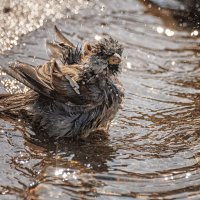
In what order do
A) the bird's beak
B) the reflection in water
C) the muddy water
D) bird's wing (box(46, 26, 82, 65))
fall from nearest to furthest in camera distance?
the muddy water
the bird's beak
bird's wing (box(46, 26, 82, 65))
the reflection in water

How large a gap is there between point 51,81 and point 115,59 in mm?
562

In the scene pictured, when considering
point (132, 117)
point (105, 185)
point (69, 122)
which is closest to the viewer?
point (105, 185)

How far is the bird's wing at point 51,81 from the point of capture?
17.6 feet

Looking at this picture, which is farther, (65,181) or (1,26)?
(1,26)

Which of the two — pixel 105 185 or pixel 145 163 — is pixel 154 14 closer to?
pixel 145 163

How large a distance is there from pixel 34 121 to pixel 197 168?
1.60m

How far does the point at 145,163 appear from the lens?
188 inches

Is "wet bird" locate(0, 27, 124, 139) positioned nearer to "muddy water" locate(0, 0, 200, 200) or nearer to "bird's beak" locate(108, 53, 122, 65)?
"bird's beak" locate(108, 53, 122, 65)

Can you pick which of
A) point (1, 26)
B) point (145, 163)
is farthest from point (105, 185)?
point (1, 26)

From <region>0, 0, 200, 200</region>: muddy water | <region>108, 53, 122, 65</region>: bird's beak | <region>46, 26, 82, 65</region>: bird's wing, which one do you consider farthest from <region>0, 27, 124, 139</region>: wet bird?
<region>46, 26, 82, 65</region>: bird's wing

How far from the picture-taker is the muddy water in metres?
4.29

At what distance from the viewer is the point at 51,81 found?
539 centimetres

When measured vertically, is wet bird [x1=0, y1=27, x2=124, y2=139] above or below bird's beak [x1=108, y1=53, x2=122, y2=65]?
below

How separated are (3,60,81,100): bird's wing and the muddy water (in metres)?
0.36
